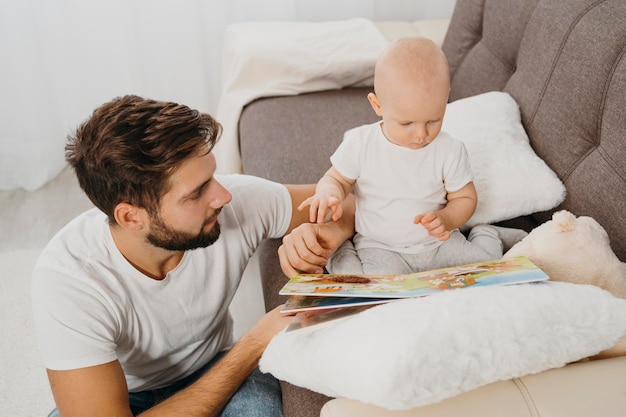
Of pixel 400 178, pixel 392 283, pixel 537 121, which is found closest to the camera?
pixel 392 283

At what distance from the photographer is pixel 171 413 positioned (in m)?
1.21

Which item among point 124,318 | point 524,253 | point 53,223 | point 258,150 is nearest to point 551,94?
point 524,253

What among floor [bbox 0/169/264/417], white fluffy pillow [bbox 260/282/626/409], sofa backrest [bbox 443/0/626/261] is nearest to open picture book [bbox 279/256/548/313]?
white fluffy pillow [bbox 260/282/626/409]

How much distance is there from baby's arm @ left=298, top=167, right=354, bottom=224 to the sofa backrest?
55cm

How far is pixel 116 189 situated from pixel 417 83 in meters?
0.63

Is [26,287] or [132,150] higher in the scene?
[132,150]

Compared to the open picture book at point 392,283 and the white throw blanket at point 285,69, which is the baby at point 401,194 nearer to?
the open picture book at point 392,283

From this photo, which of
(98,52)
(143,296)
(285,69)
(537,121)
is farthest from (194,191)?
(98,52)

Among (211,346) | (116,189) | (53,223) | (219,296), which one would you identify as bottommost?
(53,223)

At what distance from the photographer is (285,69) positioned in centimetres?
236

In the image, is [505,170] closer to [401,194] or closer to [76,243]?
[401,194]

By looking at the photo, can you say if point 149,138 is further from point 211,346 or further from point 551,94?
point 551,94

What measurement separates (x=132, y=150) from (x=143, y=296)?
0.32 metres

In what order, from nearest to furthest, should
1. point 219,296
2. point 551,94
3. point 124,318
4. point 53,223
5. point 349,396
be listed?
point 349,396
point 124,318
point 219,296
point 551,94
point 53,223
